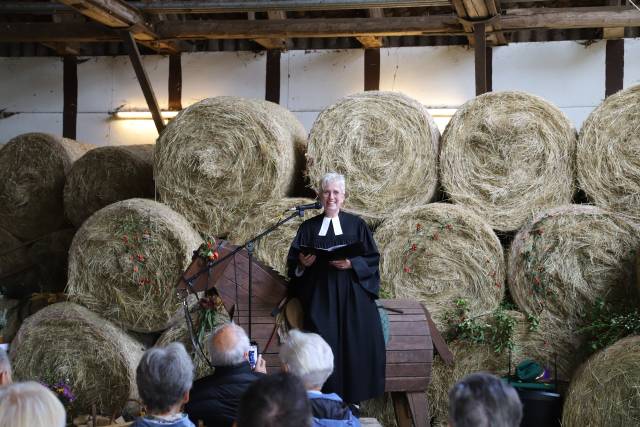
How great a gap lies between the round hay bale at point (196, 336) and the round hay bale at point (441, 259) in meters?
1.10

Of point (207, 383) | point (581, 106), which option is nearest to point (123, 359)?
point (207, 383)

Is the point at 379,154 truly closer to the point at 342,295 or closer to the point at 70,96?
the point at 342,295

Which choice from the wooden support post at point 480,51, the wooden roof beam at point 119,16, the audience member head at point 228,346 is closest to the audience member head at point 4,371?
the audience member head at point 228,346

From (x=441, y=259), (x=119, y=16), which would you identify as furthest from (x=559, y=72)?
(x=119, y=16)

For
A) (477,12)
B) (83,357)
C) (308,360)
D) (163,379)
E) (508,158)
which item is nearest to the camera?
(163,379)

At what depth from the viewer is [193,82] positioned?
885cm

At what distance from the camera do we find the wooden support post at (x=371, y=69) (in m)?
8.38

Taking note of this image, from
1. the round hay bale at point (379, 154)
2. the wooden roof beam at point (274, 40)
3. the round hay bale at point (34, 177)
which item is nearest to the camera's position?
the round hay bale at point (379, 154)

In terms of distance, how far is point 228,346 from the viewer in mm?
3473

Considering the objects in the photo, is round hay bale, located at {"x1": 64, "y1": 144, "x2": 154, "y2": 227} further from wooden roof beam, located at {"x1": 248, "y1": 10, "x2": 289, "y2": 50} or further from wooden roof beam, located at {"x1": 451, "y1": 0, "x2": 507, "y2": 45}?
wooden roof beam, located at {"x1": 451, "y1": 0, "x2": 507, "y2": 45}

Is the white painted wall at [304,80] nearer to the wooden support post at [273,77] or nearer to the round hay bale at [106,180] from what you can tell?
the wooden support post at [273,77]

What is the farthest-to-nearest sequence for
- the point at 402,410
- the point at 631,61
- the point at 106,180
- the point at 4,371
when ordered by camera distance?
the point at 631,61 < the point at 106,180 < the point at 402,410 < the point at 4,371

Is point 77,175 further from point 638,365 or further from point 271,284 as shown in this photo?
point 638,365

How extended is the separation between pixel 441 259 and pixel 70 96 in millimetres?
5078
